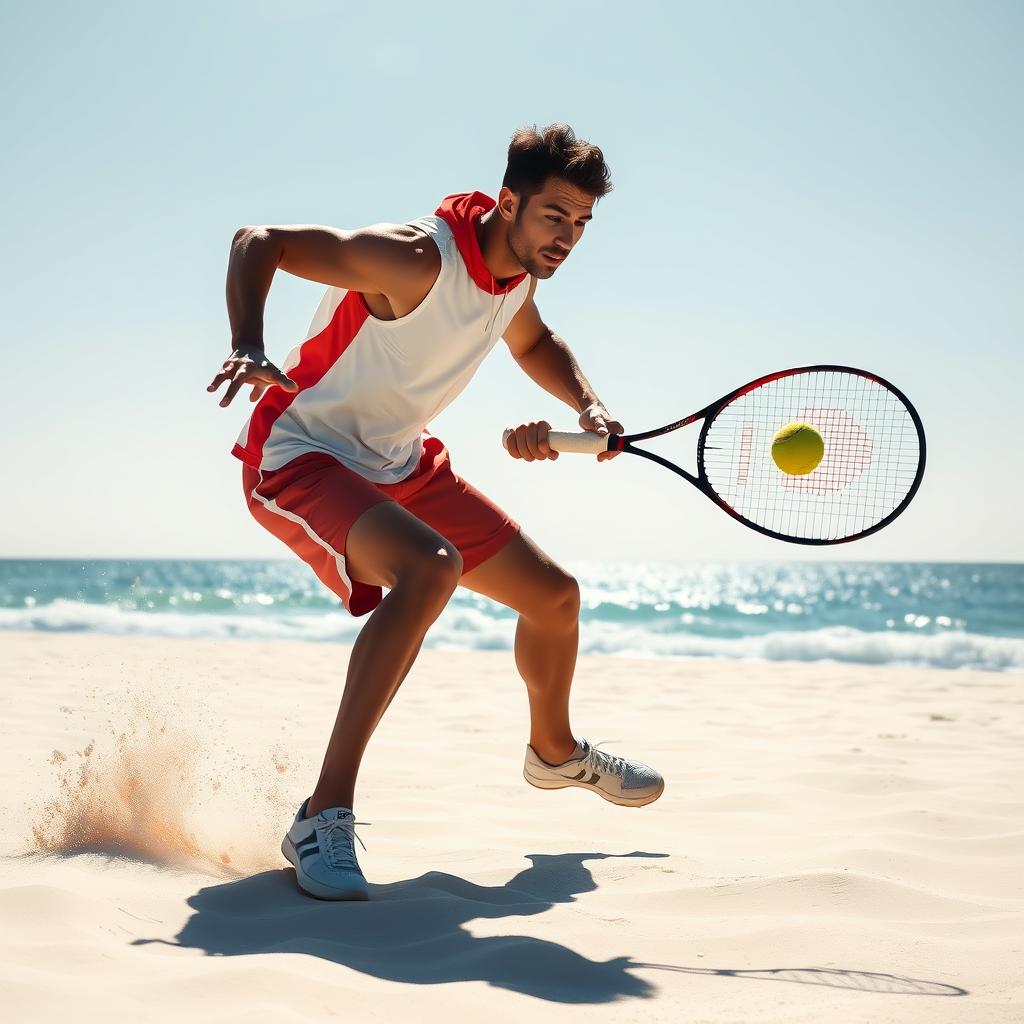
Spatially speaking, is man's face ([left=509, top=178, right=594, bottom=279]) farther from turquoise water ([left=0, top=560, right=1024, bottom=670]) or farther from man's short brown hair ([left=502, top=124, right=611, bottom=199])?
turquoise water ([left=0, top=560, right=1024, bottom=670])

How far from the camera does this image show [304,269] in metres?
2.38

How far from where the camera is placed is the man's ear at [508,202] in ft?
8.84

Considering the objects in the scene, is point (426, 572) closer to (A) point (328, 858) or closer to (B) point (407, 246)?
(A) point (328, 858)

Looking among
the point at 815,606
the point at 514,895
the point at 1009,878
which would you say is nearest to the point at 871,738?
the point at 1009,878

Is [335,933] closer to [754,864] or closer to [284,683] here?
[754,864]

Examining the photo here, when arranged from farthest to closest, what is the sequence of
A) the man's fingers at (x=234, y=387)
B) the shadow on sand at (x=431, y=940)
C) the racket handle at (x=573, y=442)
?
1. the racket handle at (x=573, y=442)
2. the man's fingers at (x=234, y=387)
3. the shadow on sand at (x=431, y=940)

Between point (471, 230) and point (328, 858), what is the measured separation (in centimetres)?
160

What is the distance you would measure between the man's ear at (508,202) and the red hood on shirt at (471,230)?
91 mm

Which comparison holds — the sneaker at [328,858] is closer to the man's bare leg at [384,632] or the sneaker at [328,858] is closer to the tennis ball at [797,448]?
the man's bare leg at [384,632]

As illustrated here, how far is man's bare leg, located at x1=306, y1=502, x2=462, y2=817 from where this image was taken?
228 centimetres

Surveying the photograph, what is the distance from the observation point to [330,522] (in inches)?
97.2

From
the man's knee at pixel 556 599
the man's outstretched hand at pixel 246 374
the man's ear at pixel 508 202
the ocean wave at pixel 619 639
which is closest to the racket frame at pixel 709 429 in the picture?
the man's knee at pixel 556 599

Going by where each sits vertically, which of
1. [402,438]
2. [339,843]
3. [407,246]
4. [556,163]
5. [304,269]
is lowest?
[339,843]

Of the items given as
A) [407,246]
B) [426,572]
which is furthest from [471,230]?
[426,572]
